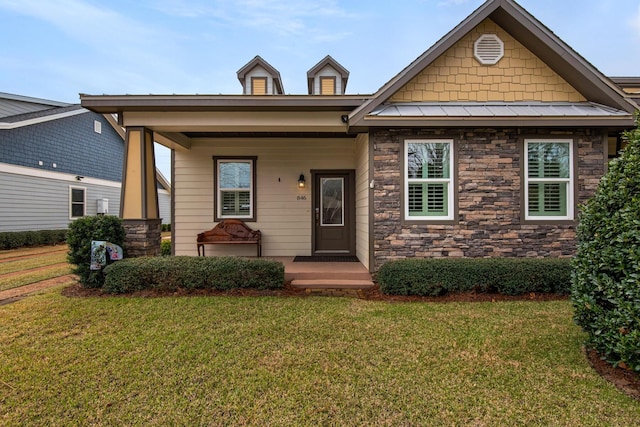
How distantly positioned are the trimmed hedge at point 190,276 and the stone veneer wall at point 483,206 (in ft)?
7.23

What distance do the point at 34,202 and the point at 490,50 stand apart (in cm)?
1629

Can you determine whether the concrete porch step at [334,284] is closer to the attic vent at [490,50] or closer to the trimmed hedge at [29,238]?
the attic vent at [490,50]

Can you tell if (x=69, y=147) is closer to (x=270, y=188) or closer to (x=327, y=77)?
(x=270, y=188)

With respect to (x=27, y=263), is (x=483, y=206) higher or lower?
higher

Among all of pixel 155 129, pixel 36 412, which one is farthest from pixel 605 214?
pixel 155 129

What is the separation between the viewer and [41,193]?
475 inches

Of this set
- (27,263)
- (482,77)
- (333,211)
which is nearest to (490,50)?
(482,77)

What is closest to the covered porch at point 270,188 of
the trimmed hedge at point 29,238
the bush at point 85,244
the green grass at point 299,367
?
the bush at point 85,244

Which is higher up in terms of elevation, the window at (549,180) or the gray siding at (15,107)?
the gray siding at (15,107)

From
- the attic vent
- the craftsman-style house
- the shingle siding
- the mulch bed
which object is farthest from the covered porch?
the shingle siding

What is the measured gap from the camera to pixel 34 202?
11.8 m

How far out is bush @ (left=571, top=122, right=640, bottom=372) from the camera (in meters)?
2.37

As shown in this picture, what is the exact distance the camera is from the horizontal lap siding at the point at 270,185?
307 inches

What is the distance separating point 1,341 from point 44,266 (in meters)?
5.46
